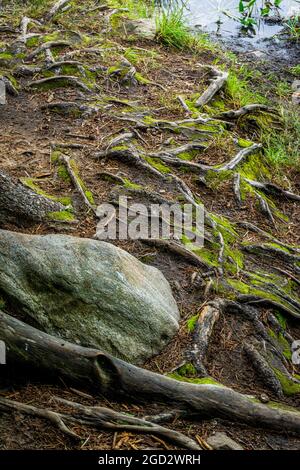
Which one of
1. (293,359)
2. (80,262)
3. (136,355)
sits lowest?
(293,359)

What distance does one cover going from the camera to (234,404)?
373 centimetres

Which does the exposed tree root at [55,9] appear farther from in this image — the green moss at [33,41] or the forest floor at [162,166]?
the green moss at [33,41]

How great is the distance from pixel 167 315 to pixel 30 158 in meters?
2.91

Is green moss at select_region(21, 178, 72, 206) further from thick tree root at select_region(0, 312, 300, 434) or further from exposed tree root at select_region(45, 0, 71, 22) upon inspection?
exposed tree root at select_region(45, 0, 71, 22)

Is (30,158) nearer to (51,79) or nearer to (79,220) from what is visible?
(79,220)

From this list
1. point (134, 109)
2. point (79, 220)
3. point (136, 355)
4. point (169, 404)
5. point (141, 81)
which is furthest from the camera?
point (141, 81)

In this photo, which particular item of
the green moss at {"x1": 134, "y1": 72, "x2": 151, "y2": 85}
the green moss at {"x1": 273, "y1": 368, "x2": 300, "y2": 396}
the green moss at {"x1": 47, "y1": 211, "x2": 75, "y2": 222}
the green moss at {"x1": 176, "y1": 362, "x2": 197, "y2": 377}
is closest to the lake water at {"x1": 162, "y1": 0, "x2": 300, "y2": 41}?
the green moss at {"x1": 134, "y1": 72, "x2": 151, "y2": 85}

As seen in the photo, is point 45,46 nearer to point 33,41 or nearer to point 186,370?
point 33,41

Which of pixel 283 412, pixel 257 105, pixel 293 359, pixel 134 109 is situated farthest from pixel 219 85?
pixel 283 412

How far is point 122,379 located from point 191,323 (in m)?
1.09
